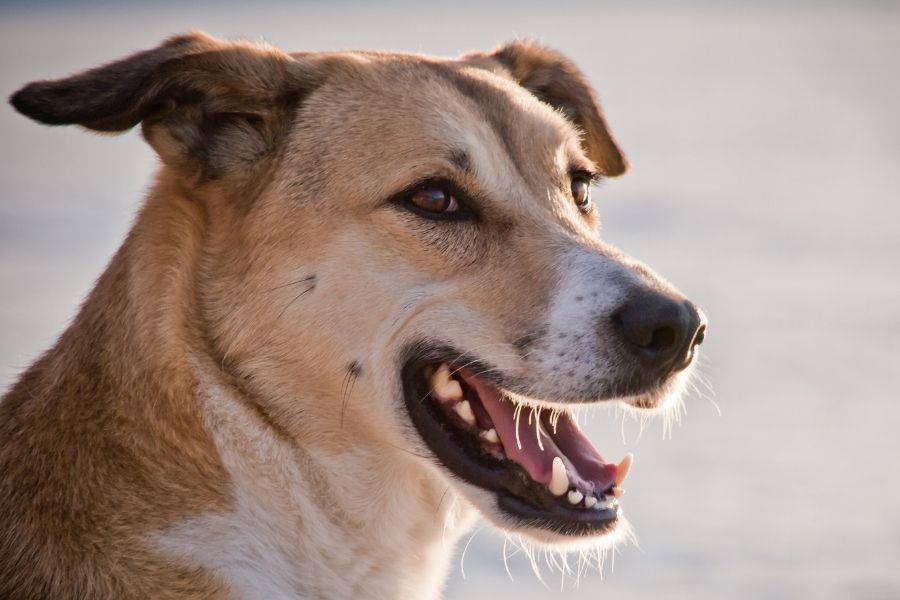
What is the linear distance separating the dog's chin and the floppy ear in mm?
1401

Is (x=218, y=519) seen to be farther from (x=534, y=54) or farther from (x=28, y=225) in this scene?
(x=28, y=225)

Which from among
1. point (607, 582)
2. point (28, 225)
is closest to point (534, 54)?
point (607, 582)

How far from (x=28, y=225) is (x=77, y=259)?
121 cm

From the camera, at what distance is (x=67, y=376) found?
3.99m

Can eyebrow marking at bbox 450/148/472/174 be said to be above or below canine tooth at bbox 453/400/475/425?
above

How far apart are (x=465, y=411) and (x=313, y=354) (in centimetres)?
49

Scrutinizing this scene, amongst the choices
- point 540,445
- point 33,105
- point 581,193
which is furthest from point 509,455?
point 33,105

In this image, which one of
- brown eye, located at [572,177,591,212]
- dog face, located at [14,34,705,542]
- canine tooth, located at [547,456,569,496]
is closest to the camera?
dog face, located at [14,34,705,542]

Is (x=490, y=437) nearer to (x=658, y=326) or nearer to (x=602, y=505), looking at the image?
(x=602, y=505)

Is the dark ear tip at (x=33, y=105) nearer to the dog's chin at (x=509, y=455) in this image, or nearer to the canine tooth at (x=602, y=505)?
the dog's chin at (x=509, y=455)

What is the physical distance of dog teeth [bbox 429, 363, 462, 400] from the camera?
4.18 m

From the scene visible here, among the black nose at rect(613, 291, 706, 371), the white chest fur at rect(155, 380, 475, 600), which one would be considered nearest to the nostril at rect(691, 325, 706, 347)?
the black nose at rect(613, 291, 706, 371)

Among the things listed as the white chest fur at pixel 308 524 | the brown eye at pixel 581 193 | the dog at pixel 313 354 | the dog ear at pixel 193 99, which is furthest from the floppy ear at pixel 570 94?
the white chest fur at pixel 308 524

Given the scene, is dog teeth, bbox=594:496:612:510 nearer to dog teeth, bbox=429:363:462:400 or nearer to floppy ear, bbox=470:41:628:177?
dog teeth, bbox=429:363:462:400
